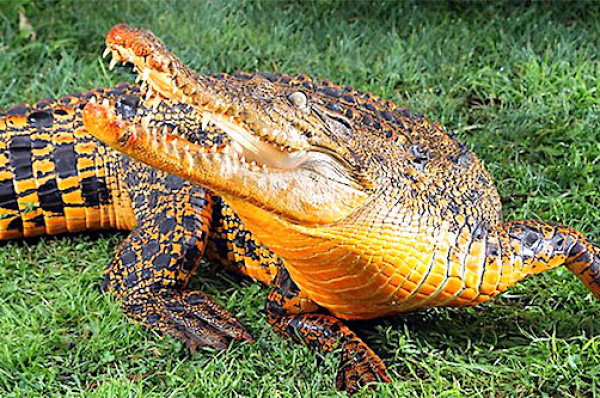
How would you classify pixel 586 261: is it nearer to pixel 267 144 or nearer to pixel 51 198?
pixel 267 144

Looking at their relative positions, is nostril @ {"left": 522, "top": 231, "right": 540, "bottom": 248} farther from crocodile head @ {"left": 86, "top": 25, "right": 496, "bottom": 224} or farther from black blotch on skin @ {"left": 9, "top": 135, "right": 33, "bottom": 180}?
black blotch on skin @ {"left": 9, "top": 135, "right": 33, "bottom": 180}

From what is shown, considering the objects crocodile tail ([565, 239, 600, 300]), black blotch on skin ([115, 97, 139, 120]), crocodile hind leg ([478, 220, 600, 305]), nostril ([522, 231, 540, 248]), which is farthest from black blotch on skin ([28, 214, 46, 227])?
crocodile tail ([565, 239, 600, 300])

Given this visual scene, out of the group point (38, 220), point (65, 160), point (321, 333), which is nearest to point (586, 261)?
point (321, 333)

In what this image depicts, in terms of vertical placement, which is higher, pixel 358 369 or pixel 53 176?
pixel 53 176

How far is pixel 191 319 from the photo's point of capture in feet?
13.3

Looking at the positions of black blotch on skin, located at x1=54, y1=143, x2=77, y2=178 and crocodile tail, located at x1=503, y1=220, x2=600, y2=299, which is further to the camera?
black blotch on skin, located at x1=54, y1=143, x2=77, y2=178

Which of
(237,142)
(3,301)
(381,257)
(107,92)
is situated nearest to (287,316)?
(381,257)

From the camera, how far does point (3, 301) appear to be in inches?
165

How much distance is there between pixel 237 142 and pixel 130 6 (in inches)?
151

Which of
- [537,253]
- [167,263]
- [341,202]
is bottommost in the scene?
[167,263]

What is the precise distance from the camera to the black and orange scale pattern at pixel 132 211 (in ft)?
13.6

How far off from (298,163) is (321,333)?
36.6 inches

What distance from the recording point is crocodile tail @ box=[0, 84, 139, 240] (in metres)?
4.60

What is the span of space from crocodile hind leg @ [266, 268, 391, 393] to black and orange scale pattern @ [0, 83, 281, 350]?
0.60 ft
